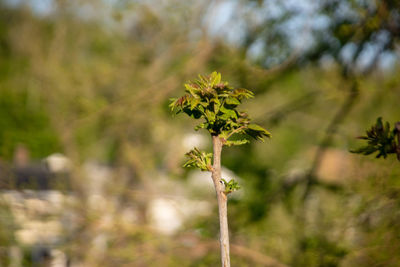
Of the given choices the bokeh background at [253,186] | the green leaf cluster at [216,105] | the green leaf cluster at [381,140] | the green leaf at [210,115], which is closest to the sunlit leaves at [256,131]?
the green leaf cluster at [216,105]

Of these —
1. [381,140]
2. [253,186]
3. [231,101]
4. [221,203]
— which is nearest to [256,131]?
[231,101]

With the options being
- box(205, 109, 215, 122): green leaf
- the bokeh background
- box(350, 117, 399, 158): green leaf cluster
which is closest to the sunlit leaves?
box(205, 109, 215, 122): green leaf

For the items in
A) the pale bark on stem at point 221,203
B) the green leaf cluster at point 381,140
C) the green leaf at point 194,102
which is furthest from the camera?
the green leaf cluster at point 381,140

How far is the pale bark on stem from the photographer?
0.86 meters

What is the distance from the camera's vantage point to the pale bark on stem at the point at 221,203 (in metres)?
0.86

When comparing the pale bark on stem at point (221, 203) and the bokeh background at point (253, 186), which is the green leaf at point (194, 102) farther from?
the bokeh background at point (253, 186)

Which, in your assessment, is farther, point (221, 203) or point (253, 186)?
point (253, 186)

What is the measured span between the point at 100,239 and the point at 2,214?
1.02 metres

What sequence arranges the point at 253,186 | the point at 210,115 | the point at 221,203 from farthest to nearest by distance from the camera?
the point at 253,186 → the point at 210,115 → the point at 221,203

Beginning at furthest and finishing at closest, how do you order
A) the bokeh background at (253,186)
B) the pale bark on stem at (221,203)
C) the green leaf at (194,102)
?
the bokeh background at (253,186)
the green leaf at (194,102)
the pale bark on stem at (221,203)

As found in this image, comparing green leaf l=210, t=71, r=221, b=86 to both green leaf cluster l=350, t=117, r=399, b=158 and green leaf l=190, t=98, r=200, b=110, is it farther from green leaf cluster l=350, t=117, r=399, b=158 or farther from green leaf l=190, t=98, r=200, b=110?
green leaf cluster l=350, t=117, r=399, b=158

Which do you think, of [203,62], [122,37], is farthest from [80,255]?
[122,37]

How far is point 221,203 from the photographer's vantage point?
900 mm

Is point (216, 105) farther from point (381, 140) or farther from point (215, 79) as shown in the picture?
point (381, 140)
